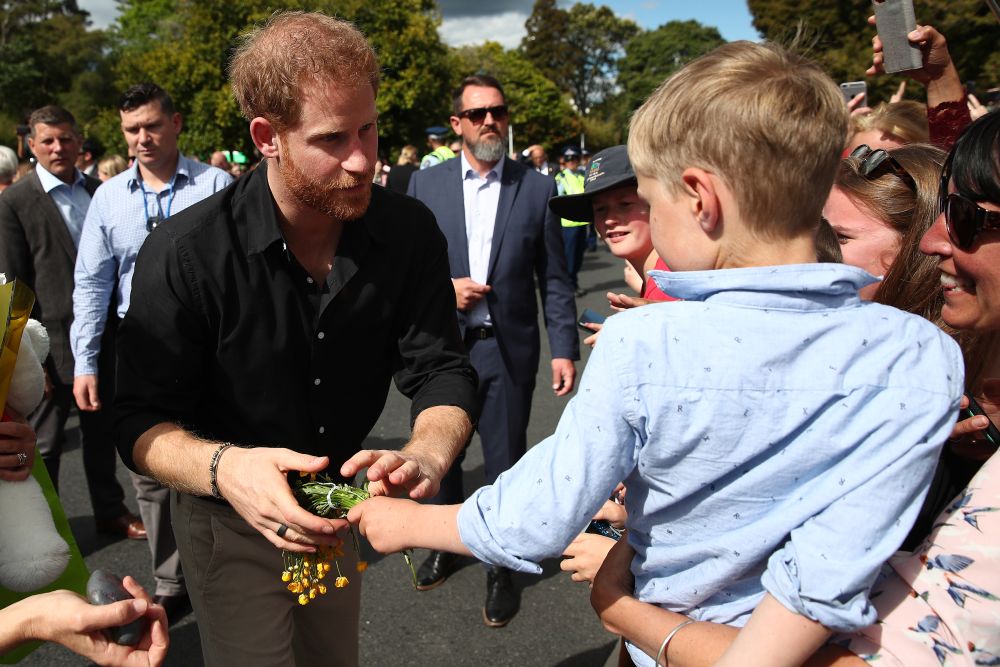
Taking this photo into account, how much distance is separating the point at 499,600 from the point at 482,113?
2.73 m

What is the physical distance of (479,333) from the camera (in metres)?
4.25

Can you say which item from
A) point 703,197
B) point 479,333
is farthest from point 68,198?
point 703,197

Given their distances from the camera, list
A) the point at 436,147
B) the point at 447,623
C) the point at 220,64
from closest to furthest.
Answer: the point at 447,623
the point at 436,147
the point at 220,64

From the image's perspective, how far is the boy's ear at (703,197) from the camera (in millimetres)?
1208

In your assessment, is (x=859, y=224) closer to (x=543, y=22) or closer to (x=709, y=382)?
(x=709, y=382)

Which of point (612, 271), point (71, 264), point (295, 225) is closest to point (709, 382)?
point (295, 225)

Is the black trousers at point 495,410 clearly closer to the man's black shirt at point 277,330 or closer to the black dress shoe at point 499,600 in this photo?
the black dress shoe at point 499,600

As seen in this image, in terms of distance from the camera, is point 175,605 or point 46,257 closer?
point 175,605

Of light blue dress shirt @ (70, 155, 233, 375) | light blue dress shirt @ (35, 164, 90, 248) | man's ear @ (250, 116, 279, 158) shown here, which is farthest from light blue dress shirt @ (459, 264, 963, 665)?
light blue dress shirt @ (35, 164, 90, 248)

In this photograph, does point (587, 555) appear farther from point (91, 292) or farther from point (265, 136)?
point (91, 292)

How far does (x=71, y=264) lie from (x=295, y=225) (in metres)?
3.19

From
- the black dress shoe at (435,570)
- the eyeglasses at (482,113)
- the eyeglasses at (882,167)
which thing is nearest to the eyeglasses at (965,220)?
the eyeglasses at (882,167)

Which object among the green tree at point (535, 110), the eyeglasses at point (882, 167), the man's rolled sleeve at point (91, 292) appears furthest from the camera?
the green tree at point (535, 110)

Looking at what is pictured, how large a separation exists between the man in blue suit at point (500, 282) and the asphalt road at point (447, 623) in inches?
7.7
